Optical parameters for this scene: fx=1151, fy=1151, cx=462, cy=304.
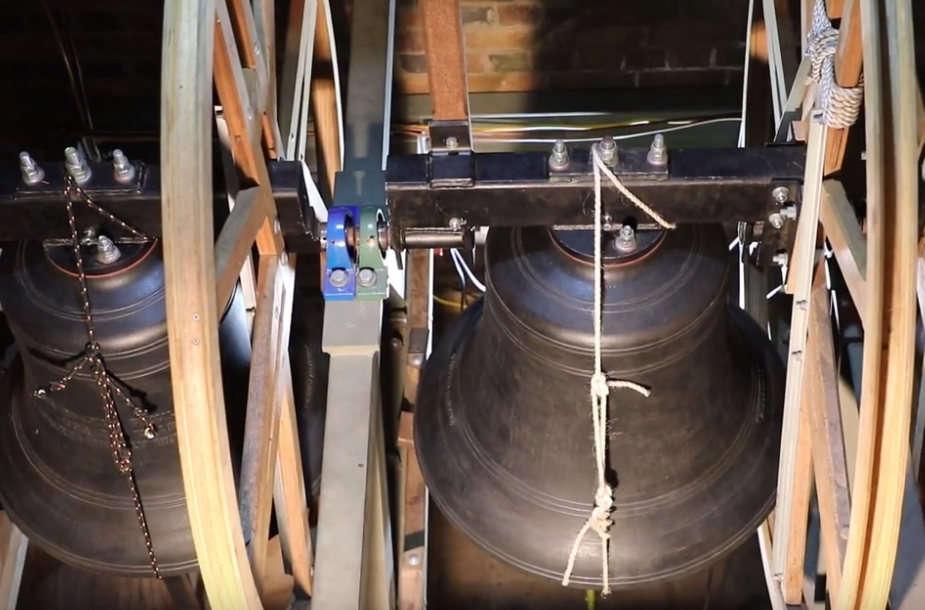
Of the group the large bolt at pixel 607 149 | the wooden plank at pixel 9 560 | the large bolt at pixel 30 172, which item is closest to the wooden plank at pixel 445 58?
the large bolt at pixel 607 149

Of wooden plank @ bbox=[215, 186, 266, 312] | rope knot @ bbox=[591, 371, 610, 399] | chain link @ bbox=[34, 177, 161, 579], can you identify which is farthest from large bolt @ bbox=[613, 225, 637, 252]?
chain link @ bbox=[34, 177, 161, 579]

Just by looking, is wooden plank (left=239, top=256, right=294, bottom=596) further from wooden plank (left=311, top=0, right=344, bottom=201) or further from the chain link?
wooden plank (left=311, top=0, right=344, bottom=201)

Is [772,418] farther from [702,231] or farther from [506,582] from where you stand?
[506,582]

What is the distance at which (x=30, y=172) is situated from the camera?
1.14 meters

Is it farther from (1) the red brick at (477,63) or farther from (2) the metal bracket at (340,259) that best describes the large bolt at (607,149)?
(1) the red brick at (477,63)

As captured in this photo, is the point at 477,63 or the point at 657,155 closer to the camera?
the point at 657,155

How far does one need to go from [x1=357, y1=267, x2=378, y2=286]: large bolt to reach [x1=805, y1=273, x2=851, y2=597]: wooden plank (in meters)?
0.46

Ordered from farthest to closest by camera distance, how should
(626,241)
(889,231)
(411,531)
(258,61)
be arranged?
(411,531), (258,61), (626,241), (889,231)

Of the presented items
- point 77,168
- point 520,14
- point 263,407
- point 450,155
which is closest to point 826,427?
point 450,155

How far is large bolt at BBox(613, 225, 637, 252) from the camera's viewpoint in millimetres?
1083

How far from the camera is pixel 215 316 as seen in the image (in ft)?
2.87

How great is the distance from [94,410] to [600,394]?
0.53 m

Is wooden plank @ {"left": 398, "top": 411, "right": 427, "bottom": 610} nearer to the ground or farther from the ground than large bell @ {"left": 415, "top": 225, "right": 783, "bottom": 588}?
nearer to the ground

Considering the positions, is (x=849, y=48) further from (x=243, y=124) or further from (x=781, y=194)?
(x=243, y=124)
